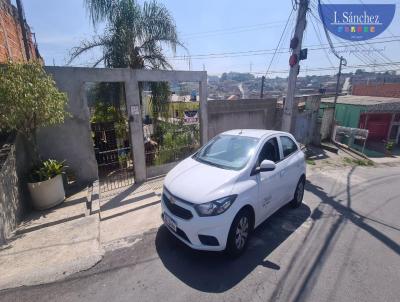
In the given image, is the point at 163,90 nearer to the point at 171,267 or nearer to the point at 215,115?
the point at 215,115

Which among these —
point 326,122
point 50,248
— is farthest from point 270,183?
point 326,122

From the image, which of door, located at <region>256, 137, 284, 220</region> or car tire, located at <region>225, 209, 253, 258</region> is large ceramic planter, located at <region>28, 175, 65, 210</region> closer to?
car tire, located at <region>225, 209, 253, 258</region>

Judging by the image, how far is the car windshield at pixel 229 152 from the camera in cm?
404

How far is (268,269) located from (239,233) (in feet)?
2.08

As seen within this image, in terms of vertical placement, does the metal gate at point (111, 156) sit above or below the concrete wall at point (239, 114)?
below

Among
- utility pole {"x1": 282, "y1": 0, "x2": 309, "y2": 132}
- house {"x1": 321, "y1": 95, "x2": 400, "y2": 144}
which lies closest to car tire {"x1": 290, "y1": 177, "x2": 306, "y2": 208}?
utility pole {"x1": 282, "y1": 0, "x2": 309, "y2": 132}

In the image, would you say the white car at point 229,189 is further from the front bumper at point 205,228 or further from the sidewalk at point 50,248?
the sidewalk at point 50,248

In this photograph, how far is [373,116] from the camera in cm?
1889

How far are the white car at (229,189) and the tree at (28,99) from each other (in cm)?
295

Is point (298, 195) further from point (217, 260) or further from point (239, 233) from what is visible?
point (217, 260)

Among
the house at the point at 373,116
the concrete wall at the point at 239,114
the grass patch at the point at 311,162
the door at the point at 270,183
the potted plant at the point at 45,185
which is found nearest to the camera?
the door at the point at 270,183

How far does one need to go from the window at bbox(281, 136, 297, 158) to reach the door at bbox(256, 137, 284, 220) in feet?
0.96

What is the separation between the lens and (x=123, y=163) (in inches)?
285

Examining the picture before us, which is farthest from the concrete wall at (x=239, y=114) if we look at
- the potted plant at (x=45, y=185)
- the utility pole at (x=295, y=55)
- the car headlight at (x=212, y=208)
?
the car headlight at (x=212, y=208)
